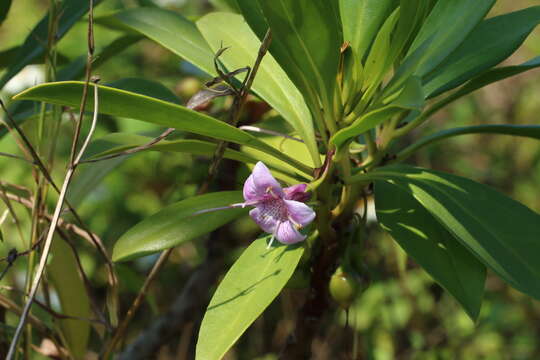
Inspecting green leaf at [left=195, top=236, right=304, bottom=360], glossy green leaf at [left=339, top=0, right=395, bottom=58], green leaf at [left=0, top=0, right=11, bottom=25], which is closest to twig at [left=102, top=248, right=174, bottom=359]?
green leaf at [left=195, top=236, right=304, bottom=360]

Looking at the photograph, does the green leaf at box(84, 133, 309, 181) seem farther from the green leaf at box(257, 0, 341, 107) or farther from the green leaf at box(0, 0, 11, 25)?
the green leaf at box(0, 0, 11, 25)

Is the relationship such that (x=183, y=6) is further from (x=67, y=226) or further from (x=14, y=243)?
(x=67, y=226)

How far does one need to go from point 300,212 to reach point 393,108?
16cm

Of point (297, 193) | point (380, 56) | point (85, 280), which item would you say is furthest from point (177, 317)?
point (380, 56)

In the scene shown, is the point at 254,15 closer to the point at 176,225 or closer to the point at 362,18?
the point at 362,18

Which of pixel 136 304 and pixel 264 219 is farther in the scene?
pixel 136 304

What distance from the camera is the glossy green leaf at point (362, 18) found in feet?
2.51

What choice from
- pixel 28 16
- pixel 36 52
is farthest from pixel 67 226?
pixel 28 16

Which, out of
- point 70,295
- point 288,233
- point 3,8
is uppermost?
point 3,8

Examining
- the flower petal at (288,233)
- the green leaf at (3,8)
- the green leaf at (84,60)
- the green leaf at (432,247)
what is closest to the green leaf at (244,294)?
the flower petal at (288,233)

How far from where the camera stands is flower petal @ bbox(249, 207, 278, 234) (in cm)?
73

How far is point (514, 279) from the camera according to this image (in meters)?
0.70

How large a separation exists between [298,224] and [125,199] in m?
1.31

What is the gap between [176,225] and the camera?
78cm
